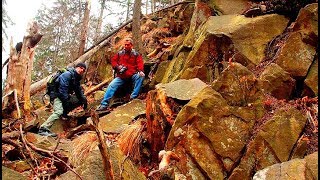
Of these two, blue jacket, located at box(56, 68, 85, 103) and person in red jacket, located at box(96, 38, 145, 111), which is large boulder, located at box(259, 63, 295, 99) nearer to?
person in red jacket, located at box(96, 38, 145, 111)

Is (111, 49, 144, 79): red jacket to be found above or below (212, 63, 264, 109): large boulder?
below

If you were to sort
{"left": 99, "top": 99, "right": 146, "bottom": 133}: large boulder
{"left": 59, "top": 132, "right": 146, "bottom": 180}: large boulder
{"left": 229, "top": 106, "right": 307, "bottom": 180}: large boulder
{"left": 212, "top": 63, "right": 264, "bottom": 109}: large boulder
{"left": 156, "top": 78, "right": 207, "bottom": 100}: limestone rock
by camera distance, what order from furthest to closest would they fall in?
{"left": 99, "top": 99, "right": 146, "bottom": 133}: large boulder, {"left": 156, "top": 78, "right": 207, "bottom": 100}: limestone rock, {"left": 212, "top": 63, "right": 264, "bottom": 109}: large boulder, {"left": 229, "top": 106, "right": 307, "bottom": 180}: large boulder, {"left": 59, "top": 132, "right": 146, "bottom": 180}: large boulder

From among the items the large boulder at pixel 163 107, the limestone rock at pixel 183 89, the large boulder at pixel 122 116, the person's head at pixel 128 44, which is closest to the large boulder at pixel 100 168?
the large boulder at pixel 163 107

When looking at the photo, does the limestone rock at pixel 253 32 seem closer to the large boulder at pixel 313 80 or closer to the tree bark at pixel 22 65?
the large boulder at pixel 313 80

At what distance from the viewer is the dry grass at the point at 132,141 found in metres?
6.57

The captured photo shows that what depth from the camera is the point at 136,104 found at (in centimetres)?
927

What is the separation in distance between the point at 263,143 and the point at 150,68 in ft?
21.6

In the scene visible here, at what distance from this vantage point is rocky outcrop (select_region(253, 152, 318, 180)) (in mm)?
4176

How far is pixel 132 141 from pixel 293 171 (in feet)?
10.8

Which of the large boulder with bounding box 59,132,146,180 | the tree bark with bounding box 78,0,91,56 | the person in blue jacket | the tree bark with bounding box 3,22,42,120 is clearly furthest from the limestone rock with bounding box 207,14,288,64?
the tree bark with bounding box 78,0,91,56

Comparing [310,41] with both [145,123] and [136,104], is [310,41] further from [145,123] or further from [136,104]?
[136,104]

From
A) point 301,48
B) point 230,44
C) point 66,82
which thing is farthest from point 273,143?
point 66,82

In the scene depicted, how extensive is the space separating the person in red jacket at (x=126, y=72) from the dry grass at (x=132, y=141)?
2775mm

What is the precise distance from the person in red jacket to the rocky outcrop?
582cm
